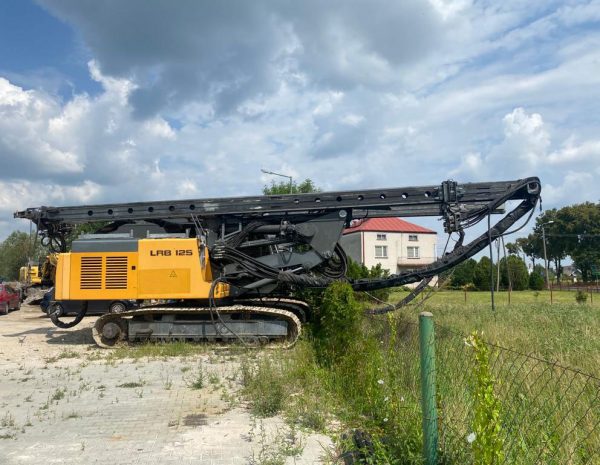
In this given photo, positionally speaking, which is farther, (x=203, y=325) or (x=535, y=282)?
(x=535, y=282)

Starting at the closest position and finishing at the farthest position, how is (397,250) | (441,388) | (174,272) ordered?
(441,388)
(174,272)
(397,250)

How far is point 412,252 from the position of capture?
2633 inches

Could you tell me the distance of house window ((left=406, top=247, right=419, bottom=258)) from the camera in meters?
66.2

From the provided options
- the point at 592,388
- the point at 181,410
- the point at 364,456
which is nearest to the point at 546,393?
the point at 592,388

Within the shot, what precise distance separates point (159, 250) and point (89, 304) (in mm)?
2306

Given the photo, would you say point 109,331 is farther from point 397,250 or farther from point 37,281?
point 397,250

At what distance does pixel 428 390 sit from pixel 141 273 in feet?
29.6

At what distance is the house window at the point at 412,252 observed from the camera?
66188 millimetres

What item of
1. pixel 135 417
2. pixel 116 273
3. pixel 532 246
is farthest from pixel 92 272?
pixel 532 246

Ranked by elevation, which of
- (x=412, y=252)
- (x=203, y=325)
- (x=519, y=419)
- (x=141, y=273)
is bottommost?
(x=519, y=419)

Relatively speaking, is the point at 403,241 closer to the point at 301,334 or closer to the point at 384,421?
the point at 301,334

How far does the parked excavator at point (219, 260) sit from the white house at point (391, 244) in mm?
49072

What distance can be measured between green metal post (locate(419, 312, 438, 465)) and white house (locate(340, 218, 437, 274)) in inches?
2235

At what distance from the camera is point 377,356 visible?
665 centimetres
